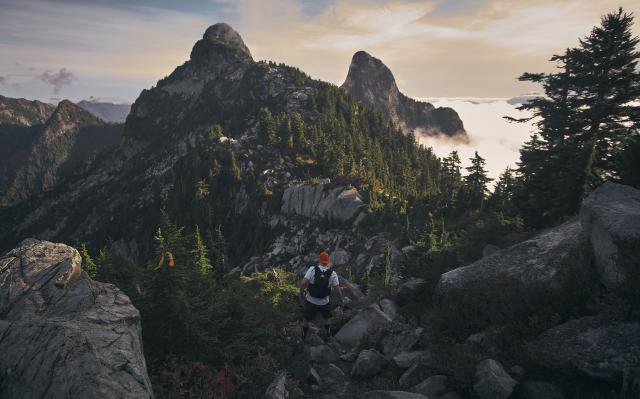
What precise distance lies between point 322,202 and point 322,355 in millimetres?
51400

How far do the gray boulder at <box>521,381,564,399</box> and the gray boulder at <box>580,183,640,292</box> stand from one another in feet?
8.16

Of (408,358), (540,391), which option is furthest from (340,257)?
(540,391)

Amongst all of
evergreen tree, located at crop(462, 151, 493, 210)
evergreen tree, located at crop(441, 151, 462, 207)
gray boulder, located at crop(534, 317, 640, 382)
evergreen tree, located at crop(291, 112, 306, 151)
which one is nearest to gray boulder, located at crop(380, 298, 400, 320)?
gray boulder, located at crop(534, 317, 640, 382)

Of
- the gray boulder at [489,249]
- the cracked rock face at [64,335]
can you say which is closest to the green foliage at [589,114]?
the gray boulder at [489,249]

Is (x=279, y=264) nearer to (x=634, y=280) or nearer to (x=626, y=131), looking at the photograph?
(x=626, y=131)

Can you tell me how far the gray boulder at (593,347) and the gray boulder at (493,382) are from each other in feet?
2.52

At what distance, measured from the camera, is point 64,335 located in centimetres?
611

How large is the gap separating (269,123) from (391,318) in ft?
258

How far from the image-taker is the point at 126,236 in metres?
93.3

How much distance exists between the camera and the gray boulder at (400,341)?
998 centimetres

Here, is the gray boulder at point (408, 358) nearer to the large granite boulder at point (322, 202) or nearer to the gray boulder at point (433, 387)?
the gray boulder at point (433, 387)

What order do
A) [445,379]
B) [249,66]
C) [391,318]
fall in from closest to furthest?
1. [445,379]
2. [391,318]
3. [249,66]

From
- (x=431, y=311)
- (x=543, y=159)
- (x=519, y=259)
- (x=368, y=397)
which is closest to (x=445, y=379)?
(x=368, y=397)

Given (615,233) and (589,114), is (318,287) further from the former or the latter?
(589,114)
